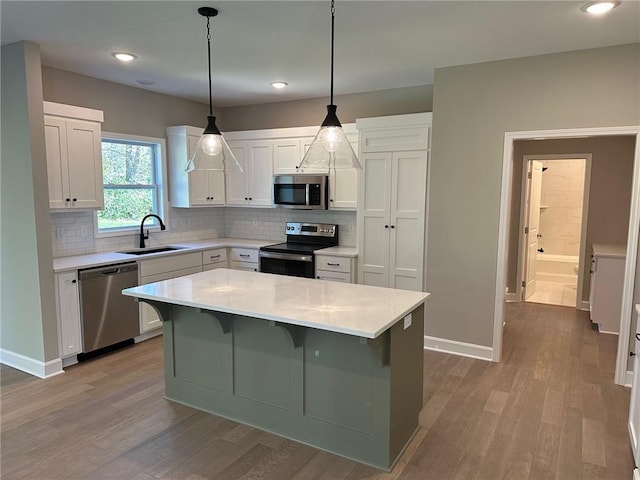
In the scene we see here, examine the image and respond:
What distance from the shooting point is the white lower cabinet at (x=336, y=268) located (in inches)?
188

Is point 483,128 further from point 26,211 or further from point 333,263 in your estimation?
point 26,211

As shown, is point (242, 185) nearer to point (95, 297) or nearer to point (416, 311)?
point (95, 297)

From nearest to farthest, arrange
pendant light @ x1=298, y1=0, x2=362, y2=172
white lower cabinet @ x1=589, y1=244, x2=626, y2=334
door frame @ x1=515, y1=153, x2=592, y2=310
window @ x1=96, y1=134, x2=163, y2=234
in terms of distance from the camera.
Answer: pendant light @ x1=298, y1=0, x2=362, y2=172 → window @ x1=96, y1=134, x2=163, y2=234 → white lower cabinet @ x1=589, y1=244, x2=626, y2=334 → door frame @ x1=515, y1=153, x2=592, y2=310

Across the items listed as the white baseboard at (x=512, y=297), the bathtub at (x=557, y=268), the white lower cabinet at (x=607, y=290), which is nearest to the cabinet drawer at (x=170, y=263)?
the white baseboard at (x=512, y=297)

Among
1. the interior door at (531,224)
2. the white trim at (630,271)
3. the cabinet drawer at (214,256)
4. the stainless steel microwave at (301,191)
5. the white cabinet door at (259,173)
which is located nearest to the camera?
the white trim at (630,271)

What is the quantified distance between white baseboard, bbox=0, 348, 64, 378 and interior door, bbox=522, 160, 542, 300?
587 centimetres

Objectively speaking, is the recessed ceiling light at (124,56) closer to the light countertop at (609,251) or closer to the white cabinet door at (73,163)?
the white cabinet door at (73,163)

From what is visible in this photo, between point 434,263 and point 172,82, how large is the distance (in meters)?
3.31

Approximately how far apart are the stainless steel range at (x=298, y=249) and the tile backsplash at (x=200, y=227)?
0.14 meters

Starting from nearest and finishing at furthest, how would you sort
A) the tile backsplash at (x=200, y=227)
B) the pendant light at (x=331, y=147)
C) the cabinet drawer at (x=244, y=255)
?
the pendant light at (x=331, y=147), the tile backsplash at (x=200, y=227), the cabinet drawer at (x=244, y=255)

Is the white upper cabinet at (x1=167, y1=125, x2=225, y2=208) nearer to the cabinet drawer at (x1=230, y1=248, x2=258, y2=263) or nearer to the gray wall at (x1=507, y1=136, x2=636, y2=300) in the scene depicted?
the cabinet drawer at (x1=230, y1=248, x2=258, y2=263)

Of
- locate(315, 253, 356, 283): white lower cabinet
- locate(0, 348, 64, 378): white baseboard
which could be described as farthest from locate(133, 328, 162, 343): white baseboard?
locate(315, 253, 356, 283): white lower cabinet

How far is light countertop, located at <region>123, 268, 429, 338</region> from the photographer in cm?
228

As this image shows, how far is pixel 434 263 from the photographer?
4.27 metres
